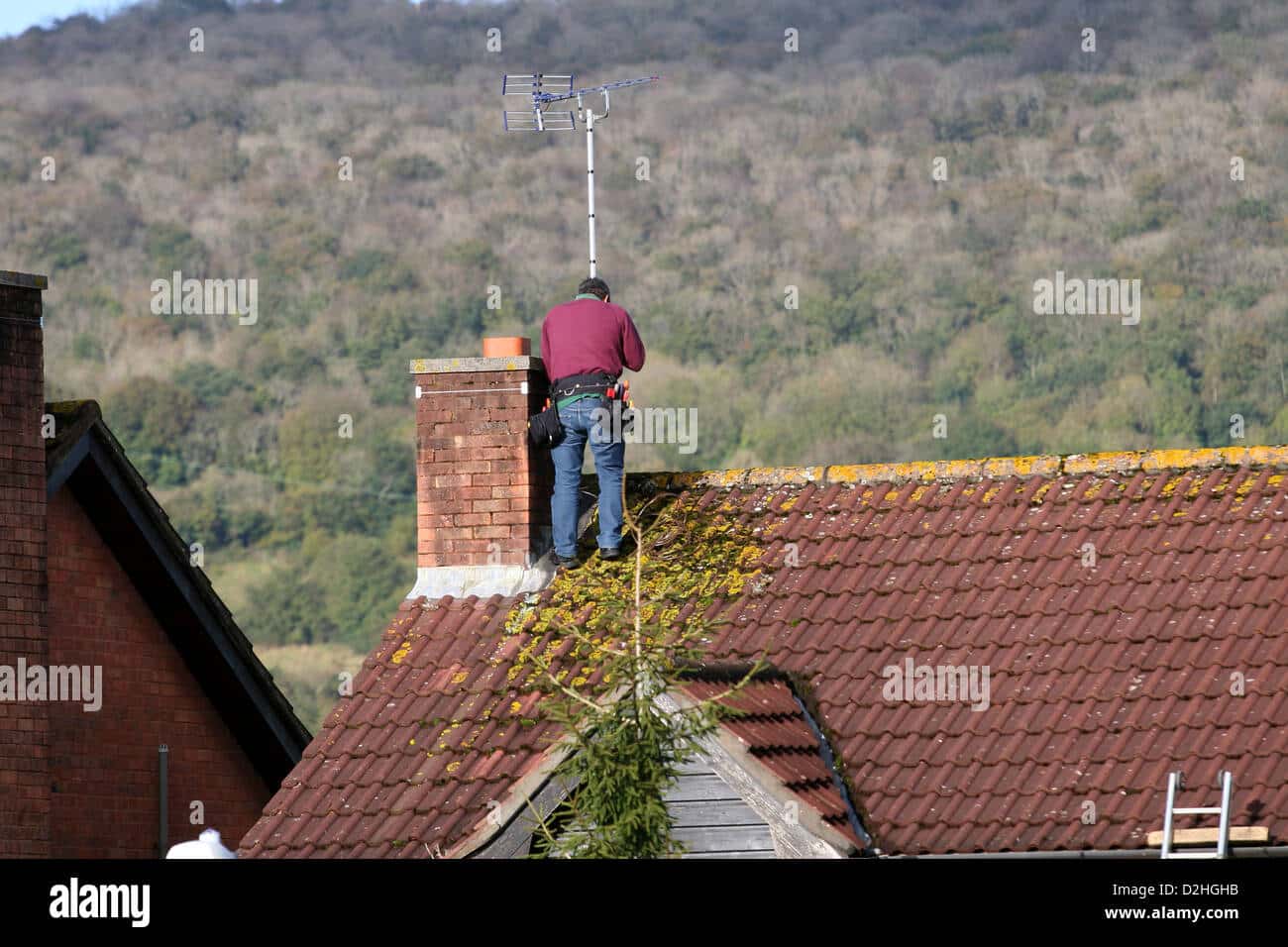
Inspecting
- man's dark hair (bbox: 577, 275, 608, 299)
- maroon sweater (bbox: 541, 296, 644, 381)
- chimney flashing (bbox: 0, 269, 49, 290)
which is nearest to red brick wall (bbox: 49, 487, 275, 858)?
chimney flashing (bbox: 0, 269, 49, 290)

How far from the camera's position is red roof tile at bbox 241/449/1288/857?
1203 centimetres

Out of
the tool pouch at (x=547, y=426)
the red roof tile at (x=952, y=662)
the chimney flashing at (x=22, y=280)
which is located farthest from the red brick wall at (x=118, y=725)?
the tool pouch at (x=547, y=426)

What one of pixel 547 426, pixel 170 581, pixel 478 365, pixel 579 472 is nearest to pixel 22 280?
pixel 170 581

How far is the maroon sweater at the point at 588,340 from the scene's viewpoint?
14.6 metres

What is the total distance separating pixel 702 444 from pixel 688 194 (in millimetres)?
39399

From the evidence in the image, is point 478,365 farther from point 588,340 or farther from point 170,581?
point 170,581

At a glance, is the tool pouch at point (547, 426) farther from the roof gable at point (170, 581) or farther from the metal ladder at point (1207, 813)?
the metal ladder at point (1207, 813)

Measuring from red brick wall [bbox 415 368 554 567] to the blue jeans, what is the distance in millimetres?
275

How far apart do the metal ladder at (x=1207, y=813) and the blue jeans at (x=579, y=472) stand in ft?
14.9

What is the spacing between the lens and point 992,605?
13492 millimetres

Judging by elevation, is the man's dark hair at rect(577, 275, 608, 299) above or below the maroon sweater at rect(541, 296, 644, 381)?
above

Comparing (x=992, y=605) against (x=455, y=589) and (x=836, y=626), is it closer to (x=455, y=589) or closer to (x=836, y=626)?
(x=836, y=626)

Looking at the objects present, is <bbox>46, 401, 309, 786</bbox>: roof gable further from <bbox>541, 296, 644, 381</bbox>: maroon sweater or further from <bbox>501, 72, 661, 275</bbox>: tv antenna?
<bbox>501, 72, 661, 275</bbox>: tv antenna

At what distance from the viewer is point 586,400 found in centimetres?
1455
